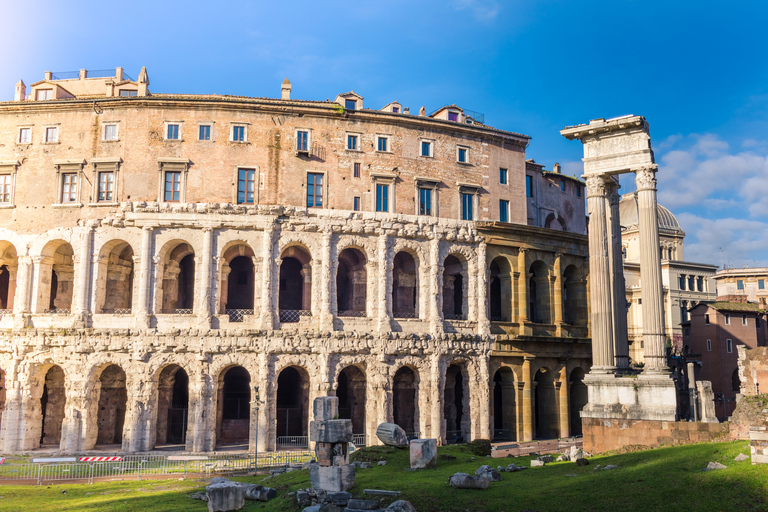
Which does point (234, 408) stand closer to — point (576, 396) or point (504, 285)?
point (504, 285)

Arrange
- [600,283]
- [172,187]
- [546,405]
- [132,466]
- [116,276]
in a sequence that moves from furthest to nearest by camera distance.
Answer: [546,405]
[116,276]
[172,187]
[132,466]
[600,283]

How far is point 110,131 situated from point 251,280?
1192 cm

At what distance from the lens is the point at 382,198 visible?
39000 mm

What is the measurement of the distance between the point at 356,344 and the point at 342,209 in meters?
7.75

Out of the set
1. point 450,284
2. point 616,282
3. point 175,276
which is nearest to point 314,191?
point 175,276

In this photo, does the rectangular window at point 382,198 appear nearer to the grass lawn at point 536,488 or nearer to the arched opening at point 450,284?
the arched opening at point 450,284

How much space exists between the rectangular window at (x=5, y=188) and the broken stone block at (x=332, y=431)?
89.5 ft

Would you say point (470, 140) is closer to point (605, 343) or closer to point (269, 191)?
point (269, 191)

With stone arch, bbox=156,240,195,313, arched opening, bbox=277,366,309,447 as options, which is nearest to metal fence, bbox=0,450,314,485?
arched opening, bbox=277,366,309,447

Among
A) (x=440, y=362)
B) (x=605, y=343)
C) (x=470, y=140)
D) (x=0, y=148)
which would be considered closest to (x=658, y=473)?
(x=605, y=343)

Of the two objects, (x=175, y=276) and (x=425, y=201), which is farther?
(x=425, y=201)

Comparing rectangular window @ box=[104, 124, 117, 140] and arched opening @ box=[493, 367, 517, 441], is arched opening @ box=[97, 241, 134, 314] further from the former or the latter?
arched opening @ box=[493, 367, 517, 441]

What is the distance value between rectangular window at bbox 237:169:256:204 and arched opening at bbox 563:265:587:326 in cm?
2144

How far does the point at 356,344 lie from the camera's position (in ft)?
119
